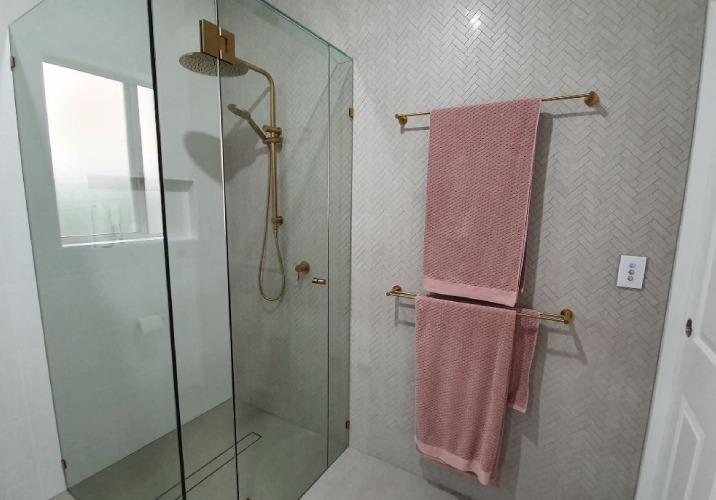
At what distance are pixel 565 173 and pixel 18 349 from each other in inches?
91.8

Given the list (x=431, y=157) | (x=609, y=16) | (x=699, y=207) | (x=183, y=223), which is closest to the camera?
(x=699, y=207)

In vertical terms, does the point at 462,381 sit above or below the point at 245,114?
below

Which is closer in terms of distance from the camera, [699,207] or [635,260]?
[699,207]

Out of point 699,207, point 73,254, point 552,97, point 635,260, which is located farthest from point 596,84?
point 73,254

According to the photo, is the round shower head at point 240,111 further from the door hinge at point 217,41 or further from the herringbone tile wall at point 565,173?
the herringbone tile wall at point 565,173

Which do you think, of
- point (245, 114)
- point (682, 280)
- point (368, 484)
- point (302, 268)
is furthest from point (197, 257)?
point (682, 280)

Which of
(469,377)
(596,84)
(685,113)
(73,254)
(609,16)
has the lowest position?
(469,377)

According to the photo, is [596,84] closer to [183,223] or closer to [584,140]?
[584,140]

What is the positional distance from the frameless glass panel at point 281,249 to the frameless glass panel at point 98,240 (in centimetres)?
31

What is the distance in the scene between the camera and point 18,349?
136cm

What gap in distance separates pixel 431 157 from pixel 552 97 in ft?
1.55

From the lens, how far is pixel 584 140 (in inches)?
46.1

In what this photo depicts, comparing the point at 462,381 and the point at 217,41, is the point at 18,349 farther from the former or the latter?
the point at 462,381

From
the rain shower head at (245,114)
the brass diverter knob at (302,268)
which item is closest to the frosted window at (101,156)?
the rain shower head at (245,114)
